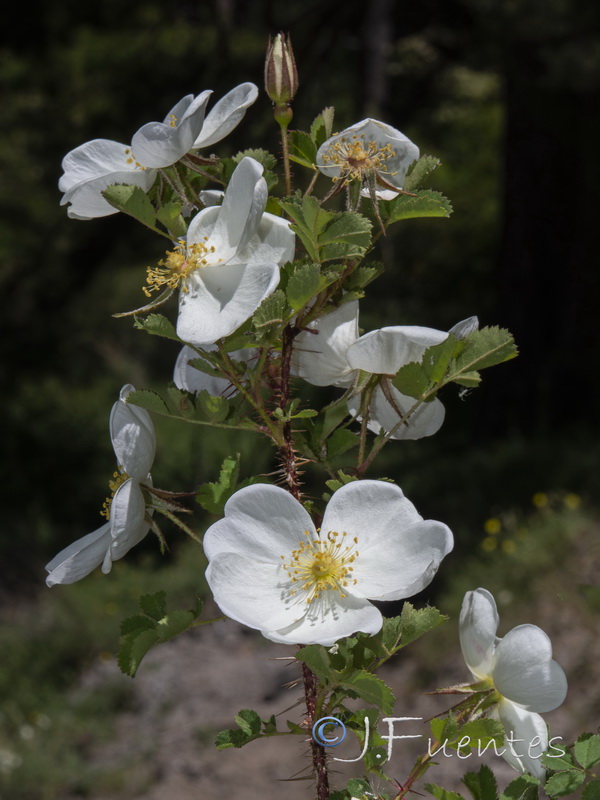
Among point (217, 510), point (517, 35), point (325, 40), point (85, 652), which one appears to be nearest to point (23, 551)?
point (85, 652)

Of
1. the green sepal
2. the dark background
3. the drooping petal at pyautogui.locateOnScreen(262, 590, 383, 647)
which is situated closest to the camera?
the drooping petal at pyautogui.locateOnScreen(262, 590, 383, 647)

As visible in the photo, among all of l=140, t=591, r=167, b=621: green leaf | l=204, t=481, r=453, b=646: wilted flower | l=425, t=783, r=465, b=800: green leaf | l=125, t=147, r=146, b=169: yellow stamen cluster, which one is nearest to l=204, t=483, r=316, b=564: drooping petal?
l=204, t=481, r=453, b=646: wilted flower

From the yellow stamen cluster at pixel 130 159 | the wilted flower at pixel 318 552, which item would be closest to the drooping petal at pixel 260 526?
the wilted flower at pixel 318 552

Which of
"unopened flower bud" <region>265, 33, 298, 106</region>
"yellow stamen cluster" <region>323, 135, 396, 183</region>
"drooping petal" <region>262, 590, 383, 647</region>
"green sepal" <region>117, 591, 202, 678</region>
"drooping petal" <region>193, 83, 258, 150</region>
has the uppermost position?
"unopened flower bud" <region>265, 33, 298, 106</region>

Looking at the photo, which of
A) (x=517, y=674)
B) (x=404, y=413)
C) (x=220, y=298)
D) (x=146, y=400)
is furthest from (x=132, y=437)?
(x=517, y=674)

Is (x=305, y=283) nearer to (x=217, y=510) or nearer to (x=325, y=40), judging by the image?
(x=217, y=510)

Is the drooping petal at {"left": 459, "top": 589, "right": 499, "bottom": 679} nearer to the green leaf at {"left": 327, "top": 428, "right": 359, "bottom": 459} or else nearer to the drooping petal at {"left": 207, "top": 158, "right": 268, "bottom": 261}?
the green leaf at {"left": 327, "top": 428, "right": 359, "bottom": 459}

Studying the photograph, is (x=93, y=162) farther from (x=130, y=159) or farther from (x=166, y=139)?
(x=166, y=139)
